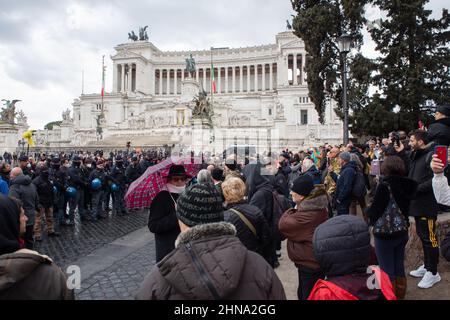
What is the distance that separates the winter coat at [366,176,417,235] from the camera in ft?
13.4

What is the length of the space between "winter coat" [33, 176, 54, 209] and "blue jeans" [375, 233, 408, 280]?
8004 mm

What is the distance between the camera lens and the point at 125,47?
7719cm

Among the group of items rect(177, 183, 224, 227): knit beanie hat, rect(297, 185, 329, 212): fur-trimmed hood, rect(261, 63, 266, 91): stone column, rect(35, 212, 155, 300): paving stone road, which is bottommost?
rect(35, 212, 155, 300): paving stone road

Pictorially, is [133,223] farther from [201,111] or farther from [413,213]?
[201,111]

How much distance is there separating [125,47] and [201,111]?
58.3m

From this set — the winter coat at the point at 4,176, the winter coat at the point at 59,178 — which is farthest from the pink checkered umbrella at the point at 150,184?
the winter coat at the point at 59,178

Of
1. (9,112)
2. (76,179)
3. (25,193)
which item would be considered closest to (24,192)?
(25,193)

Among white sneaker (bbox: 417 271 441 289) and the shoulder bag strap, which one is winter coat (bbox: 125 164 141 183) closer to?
the shoulder bag strap

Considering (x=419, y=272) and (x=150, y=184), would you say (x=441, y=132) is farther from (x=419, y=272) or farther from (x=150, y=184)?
(x=150, y=184)

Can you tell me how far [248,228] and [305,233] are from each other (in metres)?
0.60

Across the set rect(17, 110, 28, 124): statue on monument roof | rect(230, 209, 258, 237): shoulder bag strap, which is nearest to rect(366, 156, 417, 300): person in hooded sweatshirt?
rect(230, 209, 258, 237): shoulder bag strap

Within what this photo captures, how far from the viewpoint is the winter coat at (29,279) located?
5.74 feet

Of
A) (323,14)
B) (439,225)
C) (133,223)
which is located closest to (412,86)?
(323,14)

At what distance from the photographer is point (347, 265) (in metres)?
2.10
